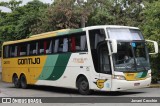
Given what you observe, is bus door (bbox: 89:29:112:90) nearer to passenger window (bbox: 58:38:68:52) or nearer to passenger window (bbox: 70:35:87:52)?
passenger window (bbox: 70:35:87:52)

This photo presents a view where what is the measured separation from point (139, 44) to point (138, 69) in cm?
126

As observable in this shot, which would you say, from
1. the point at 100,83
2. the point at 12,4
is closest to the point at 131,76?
the point at 100,83

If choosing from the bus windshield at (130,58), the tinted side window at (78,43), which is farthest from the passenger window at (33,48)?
the bus windshield at (130,58)

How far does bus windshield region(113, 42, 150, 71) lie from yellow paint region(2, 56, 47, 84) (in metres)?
5.97

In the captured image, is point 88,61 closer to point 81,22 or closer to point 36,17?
point 81,22

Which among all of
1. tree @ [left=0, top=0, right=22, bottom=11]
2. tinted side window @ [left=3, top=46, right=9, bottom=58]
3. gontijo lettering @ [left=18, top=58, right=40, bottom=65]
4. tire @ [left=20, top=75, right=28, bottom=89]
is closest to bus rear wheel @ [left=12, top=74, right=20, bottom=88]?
tire @ [left=20, top=75, right=28, bottom=89]

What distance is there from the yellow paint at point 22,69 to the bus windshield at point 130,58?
235 inches

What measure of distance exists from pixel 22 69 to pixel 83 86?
738cm

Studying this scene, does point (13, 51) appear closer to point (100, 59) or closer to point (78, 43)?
point (78, 43)

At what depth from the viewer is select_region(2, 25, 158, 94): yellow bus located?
17.5 meters

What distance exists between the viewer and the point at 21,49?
2534 cm

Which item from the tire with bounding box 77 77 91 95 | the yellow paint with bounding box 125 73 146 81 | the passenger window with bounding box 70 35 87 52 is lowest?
the tire with bounding box 77 77 91 95

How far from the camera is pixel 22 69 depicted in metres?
25.4

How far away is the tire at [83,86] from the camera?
61.9ft
